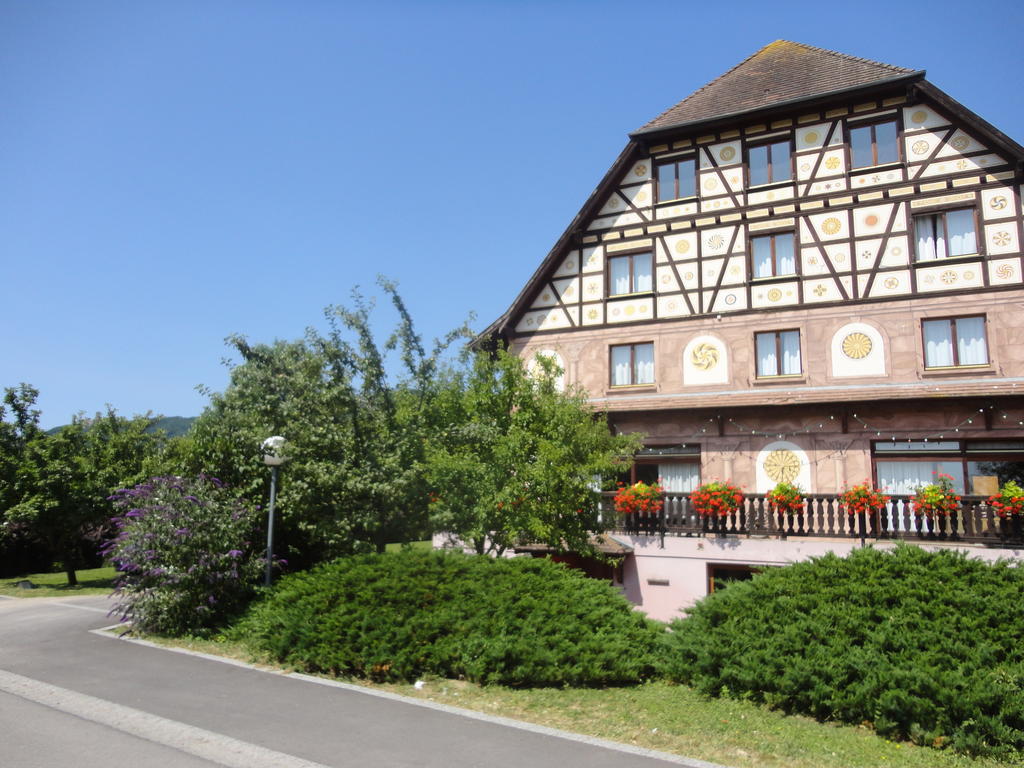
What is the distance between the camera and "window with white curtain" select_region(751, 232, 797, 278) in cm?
1927

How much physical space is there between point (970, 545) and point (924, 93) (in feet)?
35.6

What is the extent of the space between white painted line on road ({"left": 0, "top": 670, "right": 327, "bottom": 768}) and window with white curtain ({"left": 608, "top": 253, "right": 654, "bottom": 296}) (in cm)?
1581

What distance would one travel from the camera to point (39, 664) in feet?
38.1

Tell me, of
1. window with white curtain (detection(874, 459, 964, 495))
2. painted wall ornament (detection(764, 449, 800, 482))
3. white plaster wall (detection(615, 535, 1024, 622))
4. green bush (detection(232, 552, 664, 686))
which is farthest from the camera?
painted wall ornament (detection(764, 449, 800, 482))

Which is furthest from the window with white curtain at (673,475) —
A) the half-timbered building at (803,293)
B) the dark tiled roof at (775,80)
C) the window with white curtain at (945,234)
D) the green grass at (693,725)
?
the green grass at (693,725)

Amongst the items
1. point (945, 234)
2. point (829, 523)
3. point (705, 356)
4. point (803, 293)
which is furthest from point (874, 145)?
point (829, 523)

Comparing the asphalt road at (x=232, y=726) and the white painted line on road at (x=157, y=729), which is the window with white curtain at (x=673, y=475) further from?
the white painted line on road at (x=157, y=729)

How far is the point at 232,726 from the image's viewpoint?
→ 8477 mm

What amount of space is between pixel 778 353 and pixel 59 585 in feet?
80.3

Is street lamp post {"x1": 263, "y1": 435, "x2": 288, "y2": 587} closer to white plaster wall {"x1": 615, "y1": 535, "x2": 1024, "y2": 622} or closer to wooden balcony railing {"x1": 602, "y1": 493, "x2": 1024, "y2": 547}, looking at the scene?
wooden balcony railing {"x1": 602, "y1": 493, "x2": 1024, "y2": 547}

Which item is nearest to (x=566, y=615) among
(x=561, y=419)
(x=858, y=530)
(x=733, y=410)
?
(x=561, y=419)

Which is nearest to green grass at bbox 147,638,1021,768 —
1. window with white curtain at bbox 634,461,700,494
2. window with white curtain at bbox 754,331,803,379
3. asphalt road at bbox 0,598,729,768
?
asphalt road at bbox 0,598,729,768

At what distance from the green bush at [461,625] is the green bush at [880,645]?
114cm

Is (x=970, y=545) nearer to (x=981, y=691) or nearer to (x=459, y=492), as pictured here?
(x=981, y=691)
